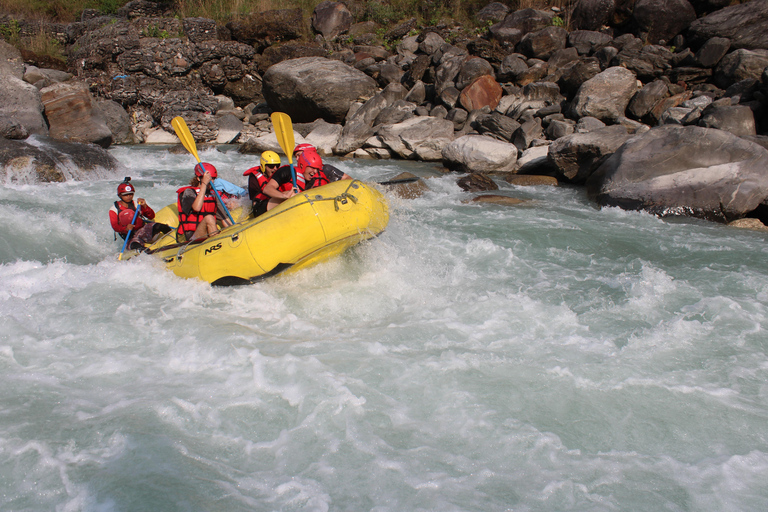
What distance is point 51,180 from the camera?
7613 mm

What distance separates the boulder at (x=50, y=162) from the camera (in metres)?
7.46

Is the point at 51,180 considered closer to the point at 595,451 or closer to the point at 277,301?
the point at 277,301

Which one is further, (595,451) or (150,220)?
(150,220)

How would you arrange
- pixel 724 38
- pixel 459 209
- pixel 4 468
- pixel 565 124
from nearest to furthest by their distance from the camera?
pixel 4 468 → pixel 459 209 → pixel 565 124 → pixel 724 38

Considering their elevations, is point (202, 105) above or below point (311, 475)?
below

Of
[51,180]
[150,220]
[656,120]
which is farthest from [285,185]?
[656,120]

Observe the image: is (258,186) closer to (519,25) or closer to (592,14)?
(519,25)

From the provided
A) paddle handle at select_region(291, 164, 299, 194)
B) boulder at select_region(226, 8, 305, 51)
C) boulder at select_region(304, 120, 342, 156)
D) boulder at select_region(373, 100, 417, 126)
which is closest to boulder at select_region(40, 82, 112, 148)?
boulder at select_region(304, 120, 342, 156)

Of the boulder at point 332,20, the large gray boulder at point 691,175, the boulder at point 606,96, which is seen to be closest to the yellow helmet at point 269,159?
the large gray boulder at point 691,175

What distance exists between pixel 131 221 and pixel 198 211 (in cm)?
97

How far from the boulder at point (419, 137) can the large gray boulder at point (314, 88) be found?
2546mm

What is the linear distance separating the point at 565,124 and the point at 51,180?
347 inches

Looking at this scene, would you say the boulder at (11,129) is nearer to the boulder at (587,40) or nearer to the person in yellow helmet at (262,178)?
the person in yellow helmet at (262,178)

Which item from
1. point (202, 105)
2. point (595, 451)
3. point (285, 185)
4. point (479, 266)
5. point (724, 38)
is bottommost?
point (202, 105)
